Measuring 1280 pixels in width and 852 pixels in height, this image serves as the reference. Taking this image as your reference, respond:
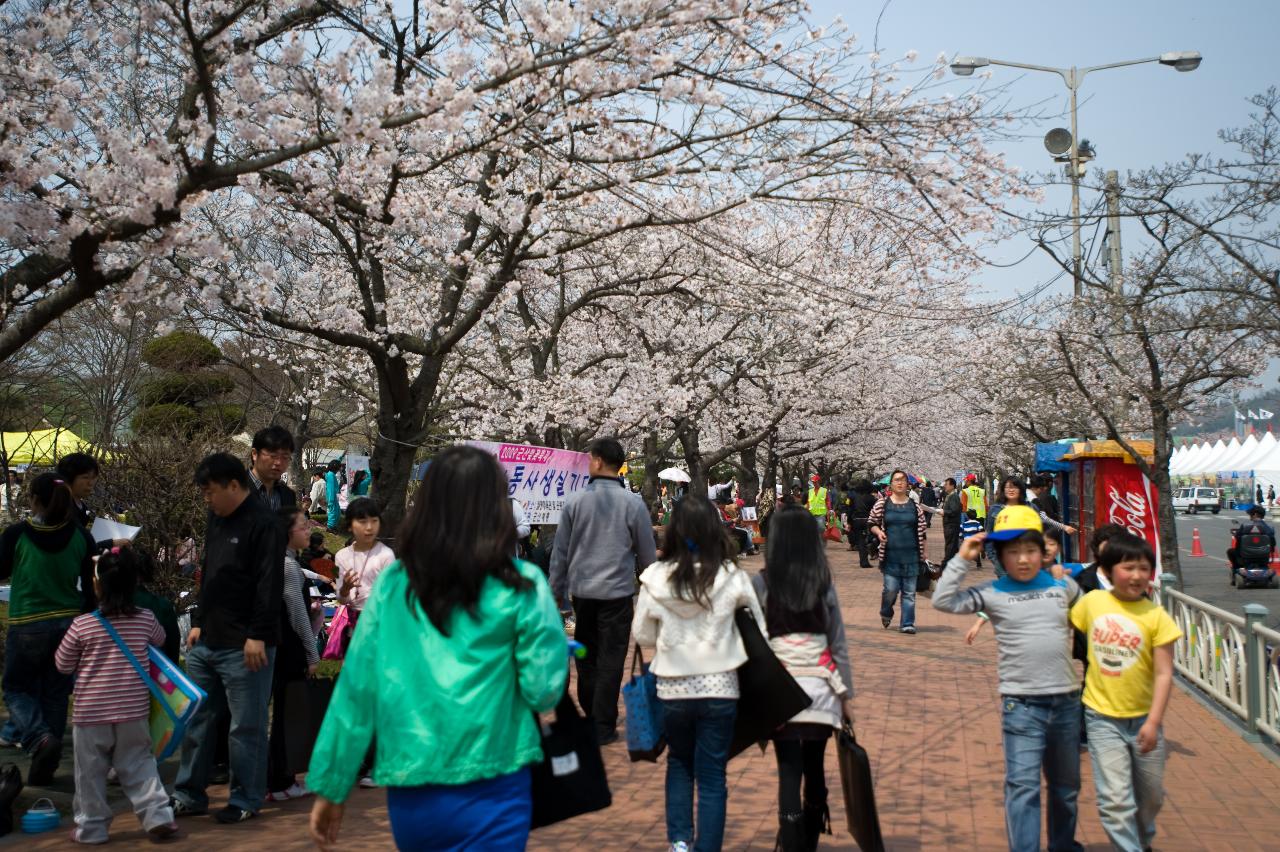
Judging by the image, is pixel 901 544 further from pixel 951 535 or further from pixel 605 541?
pixel 951 535

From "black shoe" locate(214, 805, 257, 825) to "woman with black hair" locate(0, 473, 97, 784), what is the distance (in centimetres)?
106

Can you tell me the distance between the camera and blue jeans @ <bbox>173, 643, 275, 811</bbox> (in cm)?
618

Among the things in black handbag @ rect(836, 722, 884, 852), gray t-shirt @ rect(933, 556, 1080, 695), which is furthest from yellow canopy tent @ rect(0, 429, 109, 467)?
gray t-shirt @ rect(933, 556, 1080, 695)

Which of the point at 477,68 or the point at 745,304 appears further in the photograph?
the point at 745,304

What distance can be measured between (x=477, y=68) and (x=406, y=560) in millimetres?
5083

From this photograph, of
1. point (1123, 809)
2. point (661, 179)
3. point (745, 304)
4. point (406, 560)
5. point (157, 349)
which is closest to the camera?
point (406, 560)

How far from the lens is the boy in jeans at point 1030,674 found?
16.7 feet

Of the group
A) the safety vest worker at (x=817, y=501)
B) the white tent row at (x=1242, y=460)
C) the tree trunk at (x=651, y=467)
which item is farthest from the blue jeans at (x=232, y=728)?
the white tent row at (x=1242, y=460)

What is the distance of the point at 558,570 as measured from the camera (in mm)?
8086

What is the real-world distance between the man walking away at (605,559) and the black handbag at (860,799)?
2.75 m

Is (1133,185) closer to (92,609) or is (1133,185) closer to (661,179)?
(661,179)

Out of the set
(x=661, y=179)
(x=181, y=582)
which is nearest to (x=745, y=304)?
(x=661, y=179)

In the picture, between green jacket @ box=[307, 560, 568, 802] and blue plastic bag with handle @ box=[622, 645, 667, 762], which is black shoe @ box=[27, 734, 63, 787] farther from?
green jacket @ box=[307, 560, 568, 802]

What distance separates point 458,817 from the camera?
3145 millimetres
